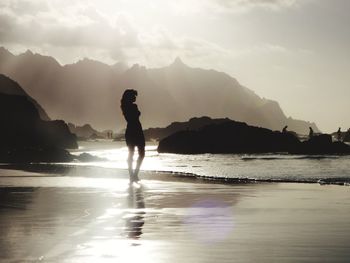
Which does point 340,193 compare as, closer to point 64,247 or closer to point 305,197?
point 305,197

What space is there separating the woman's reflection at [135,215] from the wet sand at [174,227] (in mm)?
13

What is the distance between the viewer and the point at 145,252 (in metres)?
7.36

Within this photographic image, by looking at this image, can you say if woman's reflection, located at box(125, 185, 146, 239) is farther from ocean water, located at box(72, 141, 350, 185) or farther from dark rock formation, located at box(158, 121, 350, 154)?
dark rock formation, located at box(158, 121, 350, 154)

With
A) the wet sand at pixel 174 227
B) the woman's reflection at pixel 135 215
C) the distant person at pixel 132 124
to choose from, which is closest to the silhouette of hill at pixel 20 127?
the distant person at pixel 132 124

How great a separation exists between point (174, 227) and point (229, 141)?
15266cm

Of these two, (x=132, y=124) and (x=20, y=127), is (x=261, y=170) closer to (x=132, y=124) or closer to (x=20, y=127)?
(x=132, y=124)

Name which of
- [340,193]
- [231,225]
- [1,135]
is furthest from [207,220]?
[1,135]

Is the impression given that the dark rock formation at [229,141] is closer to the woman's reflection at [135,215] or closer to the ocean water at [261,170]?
the ocean water at [261,170]

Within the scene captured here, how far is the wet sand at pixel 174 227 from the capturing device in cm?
723

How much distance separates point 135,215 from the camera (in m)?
11.3

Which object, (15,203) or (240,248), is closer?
(240,248)

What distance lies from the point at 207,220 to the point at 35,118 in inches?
4303

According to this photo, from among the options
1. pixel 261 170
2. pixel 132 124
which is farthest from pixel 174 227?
pixel 261 170

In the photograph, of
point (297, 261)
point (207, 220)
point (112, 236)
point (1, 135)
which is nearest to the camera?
point (297, 261)
